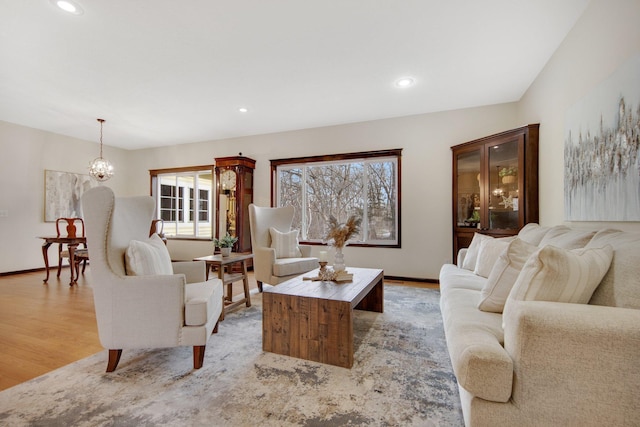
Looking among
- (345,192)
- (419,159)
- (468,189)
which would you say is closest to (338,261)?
(468,189)

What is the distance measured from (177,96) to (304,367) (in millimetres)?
3572

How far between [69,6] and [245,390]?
2.96 m

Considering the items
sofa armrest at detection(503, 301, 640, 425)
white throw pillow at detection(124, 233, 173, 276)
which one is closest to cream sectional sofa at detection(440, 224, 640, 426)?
sofa armrest at detection(503, 301, 640, 425)

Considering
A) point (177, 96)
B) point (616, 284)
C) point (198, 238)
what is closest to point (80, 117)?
point (177, 96)

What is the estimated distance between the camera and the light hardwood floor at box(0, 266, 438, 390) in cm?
196

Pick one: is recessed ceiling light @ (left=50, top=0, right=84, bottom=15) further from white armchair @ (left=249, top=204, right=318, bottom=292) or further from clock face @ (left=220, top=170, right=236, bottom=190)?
clock face @ (left=220, top=170, right=236, bottom=190)

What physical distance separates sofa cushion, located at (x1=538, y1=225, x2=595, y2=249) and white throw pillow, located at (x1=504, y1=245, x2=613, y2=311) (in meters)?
0.50

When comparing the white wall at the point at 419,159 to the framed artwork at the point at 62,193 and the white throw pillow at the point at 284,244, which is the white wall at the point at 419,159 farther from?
the framed artwork at the point at 62,193

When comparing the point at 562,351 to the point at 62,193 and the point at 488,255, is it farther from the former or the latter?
the point at 62,193

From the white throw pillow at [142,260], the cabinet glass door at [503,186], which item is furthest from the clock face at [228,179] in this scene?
the cabinet glass door at [503,186]

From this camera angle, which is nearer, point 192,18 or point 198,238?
point 192,18

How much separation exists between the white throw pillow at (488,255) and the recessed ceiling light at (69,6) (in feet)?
12.4

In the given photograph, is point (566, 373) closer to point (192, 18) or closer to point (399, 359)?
point (399, 359)

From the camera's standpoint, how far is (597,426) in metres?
0.97
